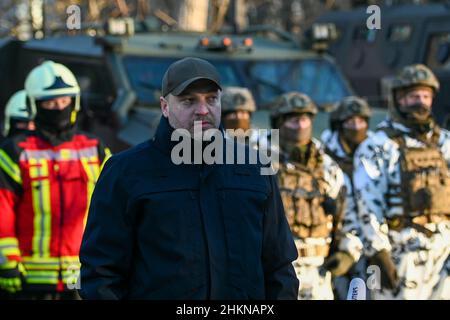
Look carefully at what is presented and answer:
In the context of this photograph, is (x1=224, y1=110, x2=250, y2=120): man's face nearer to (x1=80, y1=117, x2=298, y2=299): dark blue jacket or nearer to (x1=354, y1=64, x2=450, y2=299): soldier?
(x1=354, y1=64, x2=450, y2=299): soldier

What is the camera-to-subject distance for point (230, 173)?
445 cm

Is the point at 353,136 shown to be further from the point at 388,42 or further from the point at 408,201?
the point at 388,42

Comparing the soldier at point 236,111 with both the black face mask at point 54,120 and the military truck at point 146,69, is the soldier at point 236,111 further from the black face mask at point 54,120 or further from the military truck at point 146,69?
the black face mask at point 54,120

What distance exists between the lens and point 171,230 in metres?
4.29

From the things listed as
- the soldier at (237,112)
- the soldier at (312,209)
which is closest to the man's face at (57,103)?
the soldier at (312,209)

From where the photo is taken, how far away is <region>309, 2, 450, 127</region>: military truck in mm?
16453

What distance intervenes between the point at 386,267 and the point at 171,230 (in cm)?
330

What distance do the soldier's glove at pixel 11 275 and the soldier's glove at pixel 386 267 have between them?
7.04 ft

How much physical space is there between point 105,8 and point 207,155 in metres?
21.5

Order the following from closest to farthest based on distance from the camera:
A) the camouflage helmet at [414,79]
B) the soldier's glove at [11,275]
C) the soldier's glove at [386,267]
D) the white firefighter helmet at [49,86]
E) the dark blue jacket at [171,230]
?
the dark blue jacket at [171,230]
the soldier's glove at [11,275]
the white firefighter helmet at [49,86]
the soldier's glove at [386,267]
the camouflage helmet at [414,79]

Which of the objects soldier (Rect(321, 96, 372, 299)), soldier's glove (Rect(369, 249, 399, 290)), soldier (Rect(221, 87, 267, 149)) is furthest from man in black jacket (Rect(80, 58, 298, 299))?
soldier (Rect(321, 96, 372, 299))

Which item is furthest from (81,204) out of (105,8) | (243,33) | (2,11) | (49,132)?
(105,8)

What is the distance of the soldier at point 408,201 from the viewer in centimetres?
744
